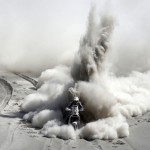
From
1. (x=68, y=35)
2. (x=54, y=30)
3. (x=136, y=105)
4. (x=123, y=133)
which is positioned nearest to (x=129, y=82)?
(x=136, y=105)

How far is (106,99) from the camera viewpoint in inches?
→ 914

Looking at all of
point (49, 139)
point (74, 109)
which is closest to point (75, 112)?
point (74, 109)

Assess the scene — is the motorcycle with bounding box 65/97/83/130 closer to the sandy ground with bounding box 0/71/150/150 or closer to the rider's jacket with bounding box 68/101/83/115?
the rider's jacket with bounding box 68/101/83/115

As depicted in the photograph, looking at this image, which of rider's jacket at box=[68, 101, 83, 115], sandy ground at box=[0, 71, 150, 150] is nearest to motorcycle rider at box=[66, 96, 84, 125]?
rider's jacket at box=[68, 101, 83, 115]

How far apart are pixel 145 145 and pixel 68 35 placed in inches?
1188

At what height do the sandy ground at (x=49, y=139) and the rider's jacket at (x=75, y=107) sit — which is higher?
the rider's jacket at (x=75, y=107)

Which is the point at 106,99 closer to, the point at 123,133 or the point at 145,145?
the point at 123,133

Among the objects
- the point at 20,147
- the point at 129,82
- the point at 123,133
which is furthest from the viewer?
the point at 129,82

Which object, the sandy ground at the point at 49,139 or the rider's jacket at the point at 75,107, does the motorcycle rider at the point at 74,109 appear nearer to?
the rider's jacket at the point at 75,107

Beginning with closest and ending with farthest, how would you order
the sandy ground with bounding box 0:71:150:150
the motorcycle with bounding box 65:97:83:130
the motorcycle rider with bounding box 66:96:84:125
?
the sandy ground with bounding box 0:71:150:150, the motorcycle with bounding box 65:97:83:130, the motorcycle rider with bounding box 66:96:84:125

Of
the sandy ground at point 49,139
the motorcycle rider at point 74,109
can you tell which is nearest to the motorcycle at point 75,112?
the motorcycle rider at point 74,109

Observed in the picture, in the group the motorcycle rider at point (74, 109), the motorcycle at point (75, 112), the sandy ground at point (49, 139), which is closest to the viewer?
the sandy ground at point (49, 139)

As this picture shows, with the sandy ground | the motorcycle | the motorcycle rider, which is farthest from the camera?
the motorcycle rider

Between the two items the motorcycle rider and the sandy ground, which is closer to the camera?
the sandy ground
